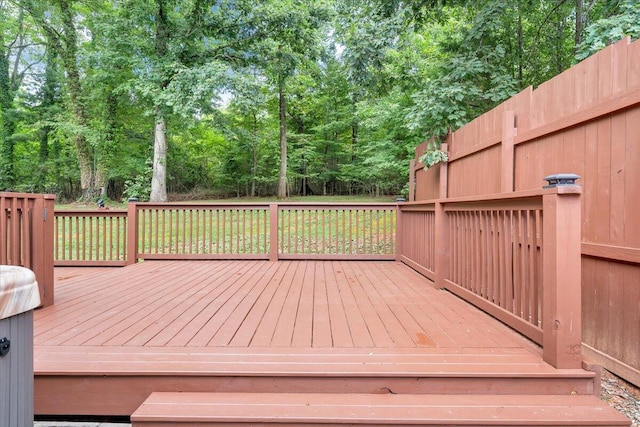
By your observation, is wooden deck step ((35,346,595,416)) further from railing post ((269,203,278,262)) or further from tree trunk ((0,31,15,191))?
tree trunk ((0,31,15,191))

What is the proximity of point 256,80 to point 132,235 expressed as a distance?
18.8ft

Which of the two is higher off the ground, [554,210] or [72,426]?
[554,210]

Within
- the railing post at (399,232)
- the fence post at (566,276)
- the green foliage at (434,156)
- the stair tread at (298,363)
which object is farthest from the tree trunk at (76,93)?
the fence post at (566,276)

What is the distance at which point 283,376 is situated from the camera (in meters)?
1.48

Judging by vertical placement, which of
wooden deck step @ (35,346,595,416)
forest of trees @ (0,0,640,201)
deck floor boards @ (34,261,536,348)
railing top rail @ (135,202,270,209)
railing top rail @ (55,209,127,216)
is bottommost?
wooden deck step @ (35,346,595,416)

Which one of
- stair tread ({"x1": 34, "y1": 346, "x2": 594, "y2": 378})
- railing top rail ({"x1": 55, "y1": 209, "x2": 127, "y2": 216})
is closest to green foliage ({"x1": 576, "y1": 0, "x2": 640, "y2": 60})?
stair tread ({"x1": 34, "y1": 346, "x2": 594, "y2": 378})

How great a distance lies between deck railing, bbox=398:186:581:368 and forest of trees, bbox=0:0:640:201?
73.6 inches

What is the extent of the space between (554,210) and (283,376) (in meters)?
1.48

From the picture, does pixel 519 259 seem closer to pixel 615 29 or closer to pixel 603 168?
pixel 603 168

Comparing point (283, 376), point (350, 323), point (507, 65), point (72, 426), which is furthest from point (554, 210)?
point (507, 65)

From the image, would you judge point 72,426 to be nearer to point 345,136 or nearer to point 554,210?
point 554,210

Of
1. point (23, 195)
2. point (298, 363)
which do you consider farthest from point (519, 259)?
point (23, 195)

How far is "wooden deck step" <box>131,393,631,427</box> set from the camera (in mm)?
1306

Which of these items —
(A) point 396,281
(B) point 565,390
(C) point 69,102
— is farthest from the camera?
(C) point 69,102
